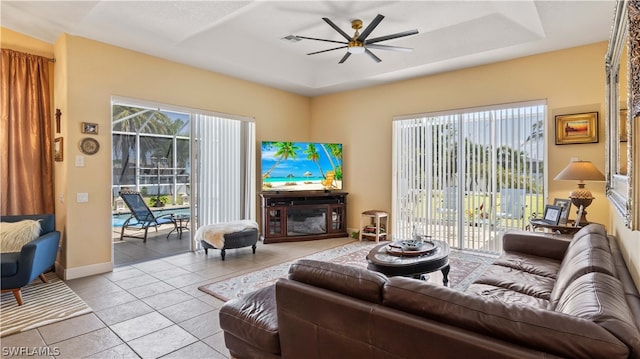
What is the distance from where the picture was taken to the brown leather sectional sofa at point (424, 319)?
1061 mm

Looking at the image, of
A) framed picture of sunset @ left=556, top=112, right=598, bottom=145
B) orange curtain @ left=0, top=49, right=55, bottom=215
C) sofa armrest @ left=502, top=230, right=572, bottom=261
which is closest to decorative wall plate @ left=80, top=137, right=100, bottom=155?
orange curtain @ left=0, top=49, right=55, bottom=215

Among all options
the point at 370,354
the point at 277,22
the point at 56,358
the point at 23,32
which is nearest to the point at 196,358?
the point at 56,358

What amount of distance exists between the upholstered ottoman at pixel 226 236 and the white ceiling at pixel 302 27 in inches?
98.3

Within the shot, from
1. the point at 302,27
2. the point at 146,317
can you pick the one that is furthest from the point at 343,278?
the point at 302,27

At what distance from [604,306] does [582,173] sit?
3.08m

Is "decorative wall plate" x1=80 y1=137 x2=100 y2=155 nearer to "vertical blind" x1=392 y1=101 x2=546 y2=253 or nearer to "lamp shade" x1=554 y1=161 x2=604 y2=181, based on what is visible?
"vertical blind" x1=392 y1=101 x2=546 y2=253

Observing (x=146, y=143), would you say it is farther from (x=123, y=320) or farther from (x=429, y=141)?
(x=429, y=141)

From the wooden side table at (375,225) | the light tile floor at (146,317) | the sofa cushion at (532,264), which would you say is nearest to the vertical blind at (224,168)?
the light tile floor at (146,317)

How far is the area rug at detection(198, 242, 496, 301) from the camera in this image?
3.57 metres

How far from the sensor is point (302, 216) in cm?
614

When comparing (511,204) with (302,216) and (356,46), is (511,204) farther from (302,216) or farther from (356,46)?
(302,216)

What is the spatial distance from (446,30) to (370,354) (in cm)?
448

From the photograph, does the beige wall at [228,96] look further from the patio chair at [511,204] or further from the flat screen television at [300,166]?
the flat screen television at [300,166]

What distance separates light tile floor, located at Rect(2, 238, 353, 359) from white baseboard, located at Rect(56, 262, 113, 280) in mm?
111
